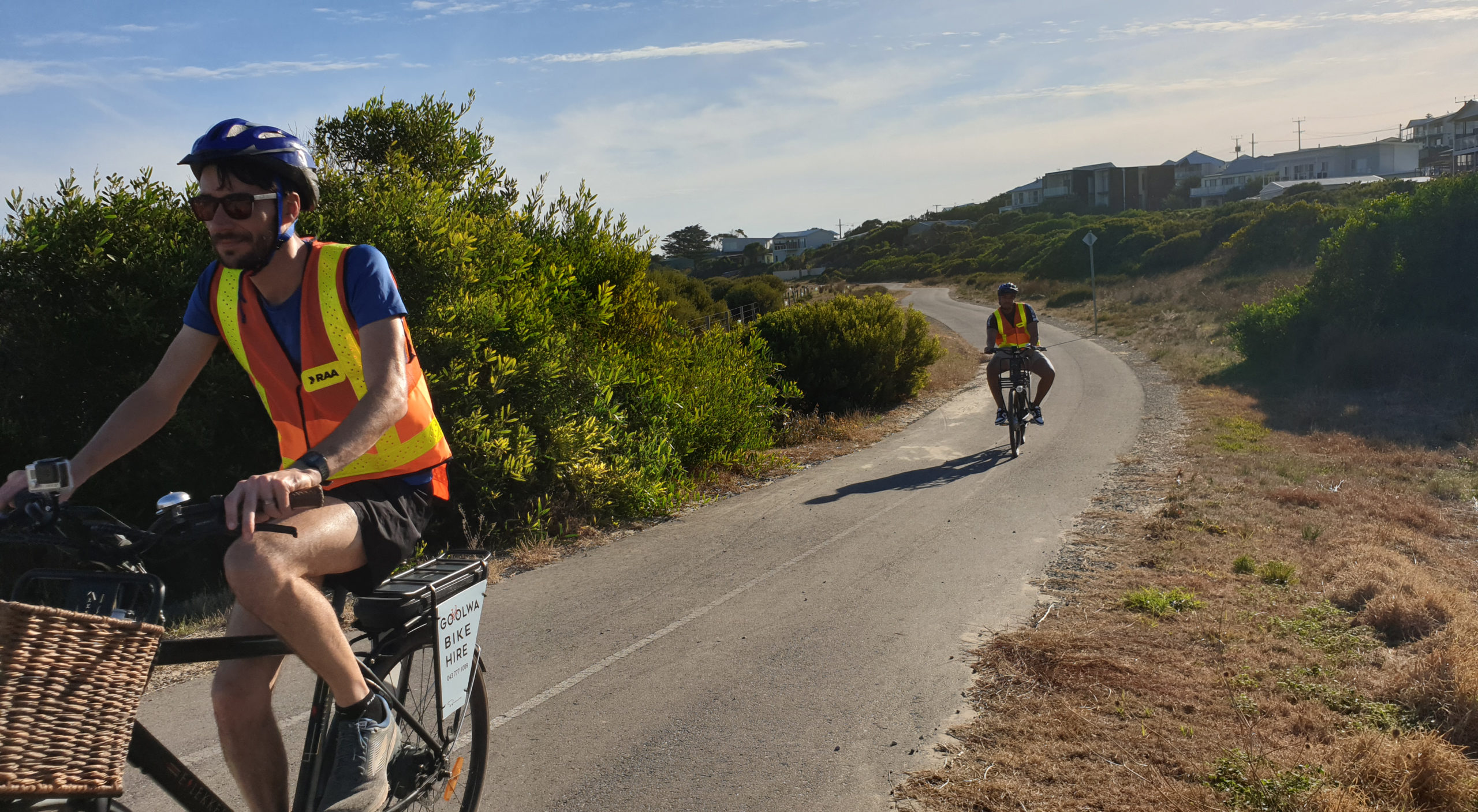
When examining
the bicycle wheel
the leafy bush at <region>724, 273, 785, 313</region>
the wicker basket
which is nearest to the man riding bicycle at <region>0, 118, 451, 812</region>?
the bicycle wheel

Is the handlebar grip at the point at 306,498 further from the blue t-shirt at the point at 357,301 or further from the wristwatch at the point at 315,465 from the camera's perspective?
the blue t-shirt at the point at 357,301

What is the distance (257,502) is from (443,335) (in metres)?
5.98

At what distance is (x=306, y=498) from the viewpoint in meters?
2.19

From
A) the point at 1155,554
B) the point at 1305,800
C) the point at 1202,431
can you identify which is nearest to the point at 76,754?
the point at 1305,800

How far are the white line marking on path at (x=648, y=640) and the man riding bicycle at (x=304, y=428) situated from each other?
971 mm

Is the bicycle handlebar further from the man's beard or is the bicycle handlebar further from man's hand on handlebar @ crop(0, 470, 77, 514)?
the man's beard

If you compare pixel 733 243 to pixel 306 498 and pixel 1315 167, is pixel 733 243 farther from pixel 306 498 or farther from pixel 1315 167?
pixel 306 498

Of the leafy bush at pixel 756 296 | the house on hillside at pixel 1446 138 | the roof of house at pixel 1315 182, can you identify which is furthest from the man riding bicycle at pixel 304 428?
the house on hillside at pixel 1446 138

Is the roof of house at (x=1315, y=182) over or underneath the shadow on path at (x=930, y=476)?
over

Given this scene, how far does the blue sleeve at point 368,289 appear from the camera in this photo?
8.57ft

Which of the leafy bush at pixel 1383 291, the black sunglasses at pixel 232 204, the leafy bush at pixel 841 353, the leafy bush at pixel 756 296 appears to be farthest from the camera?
the leafy bush at pixel 756 296

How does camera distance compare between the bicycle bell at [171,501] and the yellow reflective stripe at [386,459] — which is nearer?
the bicycle bell at [171,501]

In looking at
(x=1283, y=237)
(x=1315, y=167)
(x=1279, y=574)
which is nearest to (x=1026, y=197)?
(x=1315, y=167)

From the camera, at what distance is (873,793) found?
12.7ft
